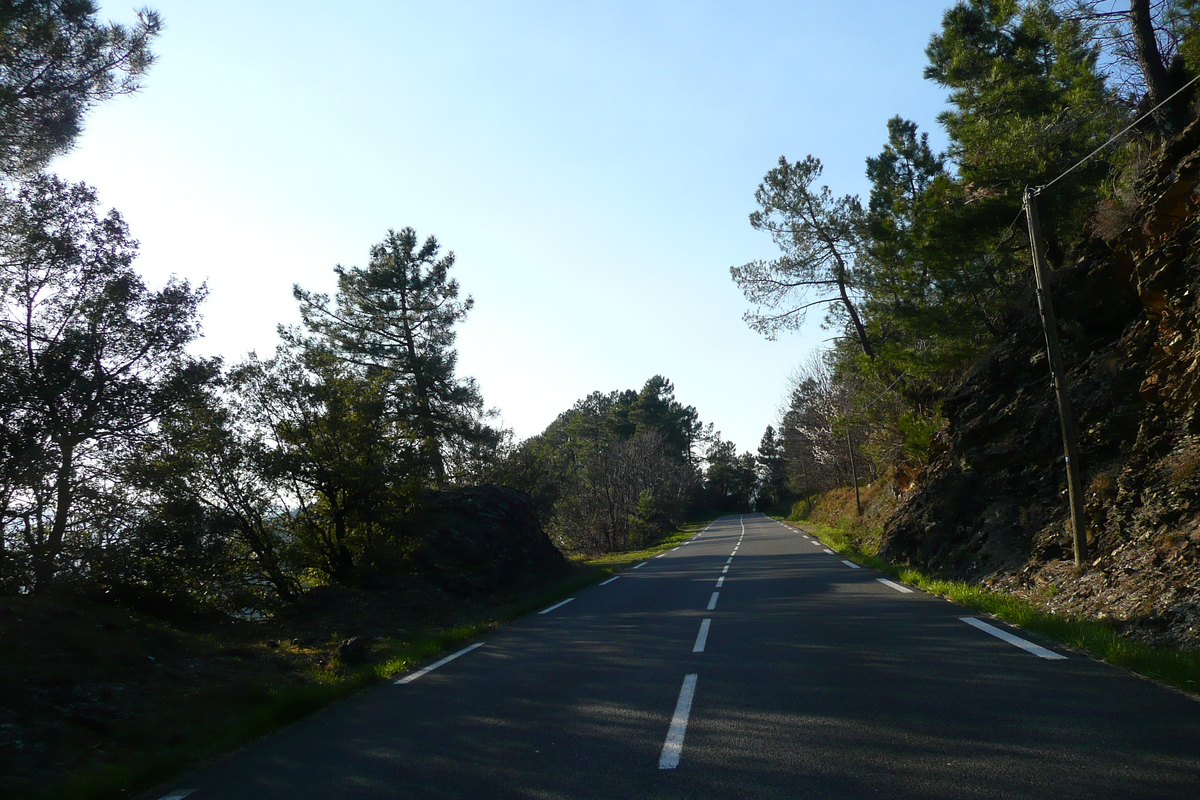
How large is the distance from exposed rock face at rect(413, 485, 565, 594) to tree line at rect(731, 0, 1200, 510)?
11038mm

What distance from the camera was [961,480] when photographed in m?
15.0

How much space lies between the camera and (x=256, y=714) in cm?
655

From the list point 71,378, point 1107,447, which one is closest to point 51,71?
point 71,378

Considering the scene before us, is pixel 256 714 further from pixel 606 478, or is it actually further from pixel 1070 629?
pixel 606 478

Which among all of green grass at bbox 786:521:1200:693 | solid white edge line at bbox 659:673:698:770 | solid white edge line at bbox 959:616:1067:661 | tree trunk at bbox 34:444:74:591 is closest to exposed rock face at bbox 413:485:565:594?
tree trunk at bbox 34:444:74:591

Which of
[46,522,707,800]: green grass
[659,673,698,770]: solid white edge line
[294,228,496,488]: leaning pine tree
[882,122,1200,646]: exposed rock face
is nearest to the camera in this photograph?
[659,673,698,770]: solid white edge line

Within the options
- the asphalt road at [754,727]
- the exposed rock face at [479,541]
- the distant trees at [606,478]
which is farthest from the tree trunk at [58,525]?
the distant trees at [606,478]

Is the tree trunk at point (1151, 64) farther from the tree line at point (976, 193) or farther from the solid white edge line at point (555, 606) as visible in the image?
the solid white edge line at point (555, 606)

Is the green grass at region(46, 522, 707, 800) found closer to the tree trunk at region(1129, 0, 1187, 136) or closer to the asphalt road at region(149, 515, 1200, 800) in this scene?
the asphalt road at region(149, 515, 1200, 800)

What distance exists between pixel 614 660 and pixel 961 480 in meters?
9.96

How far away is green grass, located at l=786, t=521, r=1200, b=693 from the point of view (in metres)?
5.96

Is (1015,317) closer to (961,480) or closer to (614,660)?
(961,480)

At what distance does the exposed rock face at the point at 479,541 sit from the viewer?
597 inches

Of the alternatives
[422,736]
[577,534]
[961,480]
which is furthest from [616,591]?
[577,534]
